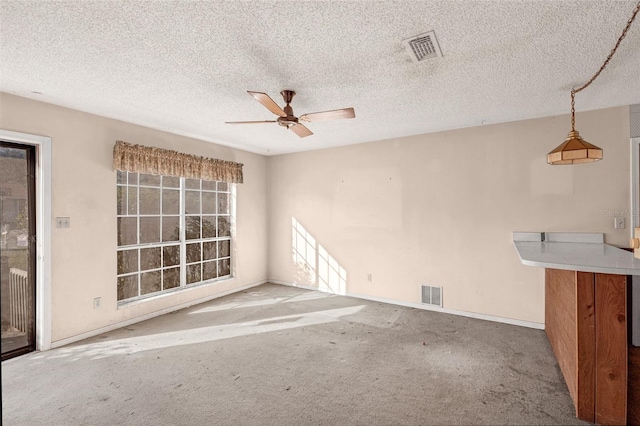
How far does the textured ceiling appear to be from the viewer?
2.09m

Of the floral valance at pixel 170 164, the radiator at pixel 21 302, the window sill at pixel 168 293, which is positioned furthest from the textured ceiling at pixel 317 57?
the window sill at pixel 168 293

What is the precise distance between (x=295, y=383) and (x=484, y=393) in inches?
59.2

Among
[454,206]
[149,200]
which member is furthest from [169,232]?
[454,206]

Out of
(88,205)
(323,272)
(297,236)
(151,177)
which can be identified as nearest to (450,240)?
(323,272)

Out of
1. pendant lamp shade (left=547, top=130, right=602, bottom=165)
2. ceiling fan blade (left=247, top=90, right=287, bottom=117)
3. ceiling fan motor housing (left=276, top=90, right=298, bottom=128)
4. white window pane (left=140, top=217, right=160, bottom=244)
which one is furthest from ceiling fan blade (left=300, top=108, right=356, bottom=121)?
white window pane (left=140, top=217, right=160, bottom=244)

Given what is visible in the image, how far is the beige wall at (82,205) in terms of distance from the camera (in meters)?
3.50

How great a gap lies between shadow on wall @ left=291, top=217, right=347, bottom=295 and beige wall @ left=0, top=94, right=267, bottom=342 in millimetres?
2300

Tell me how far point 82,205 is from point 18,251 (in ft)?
2.31

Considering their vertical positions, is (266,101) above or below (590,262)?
above

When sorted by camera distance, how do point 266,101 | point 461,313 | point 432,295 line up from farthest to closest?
point 432,295 < point 461,313 < point 266,101

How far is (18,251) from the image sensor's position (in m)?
3.40

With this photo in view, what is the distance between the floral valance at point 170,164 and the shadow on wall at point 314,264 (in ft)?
4.66

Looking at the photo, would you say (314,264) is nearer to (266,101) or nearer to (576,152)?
(266,101)

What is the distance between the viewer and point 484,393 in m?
2.67
